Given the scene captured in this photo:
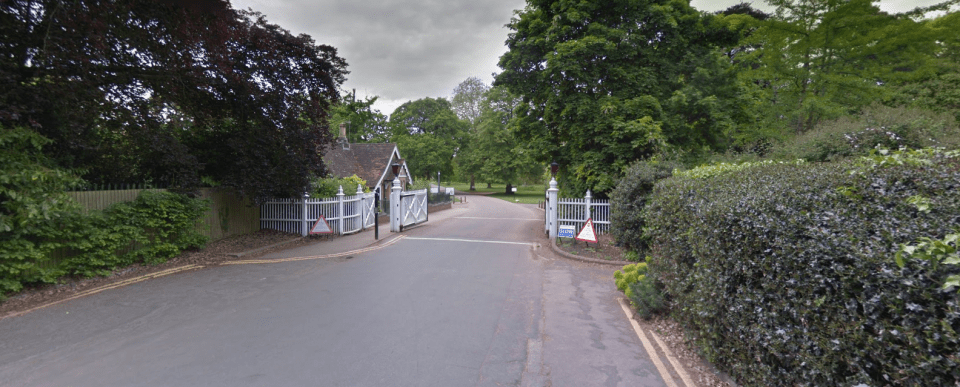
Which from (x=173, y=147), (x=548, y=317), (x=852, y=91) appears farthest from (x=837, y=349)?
(x=852, y=91)

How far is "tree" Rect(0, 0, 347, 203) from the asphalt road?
9.69 feet

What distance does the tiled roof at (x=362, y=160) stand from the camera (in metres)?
28.1

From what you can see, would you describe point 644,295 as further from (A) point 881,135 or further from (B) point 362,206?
(B) point 362,206

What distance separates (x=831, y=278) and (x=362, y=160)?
30428mm

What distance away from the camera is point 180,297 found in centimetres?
624

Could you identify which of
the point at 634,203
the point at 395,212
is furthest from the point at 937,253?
the point at 395,212

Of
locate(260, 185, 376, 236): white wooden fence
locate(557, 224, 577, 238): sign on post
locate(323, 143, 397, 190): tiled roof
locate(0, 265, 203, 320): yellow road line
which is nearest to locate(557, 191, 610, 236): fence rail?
locate(557, 224, 577, 238): sign on post

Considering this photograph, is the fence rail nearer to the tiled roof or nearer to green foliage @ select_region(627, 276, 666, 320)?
green foliage @ select_region(627, 276, 666, 320)

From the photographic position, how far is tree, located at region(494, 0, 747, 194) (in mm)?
11523

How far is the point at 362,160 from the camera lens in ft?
99.5

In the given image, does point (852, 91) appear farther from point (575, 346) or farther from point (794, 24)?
point (575, 346)

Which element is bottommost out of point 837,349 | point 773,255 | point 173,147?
point 837,349

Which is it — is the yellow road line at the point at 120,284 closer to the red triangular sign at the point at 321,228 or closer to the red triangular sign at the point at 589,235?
the red triangular sign at the point at 321,228

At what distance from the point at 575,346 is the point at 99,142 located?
31.4ft
